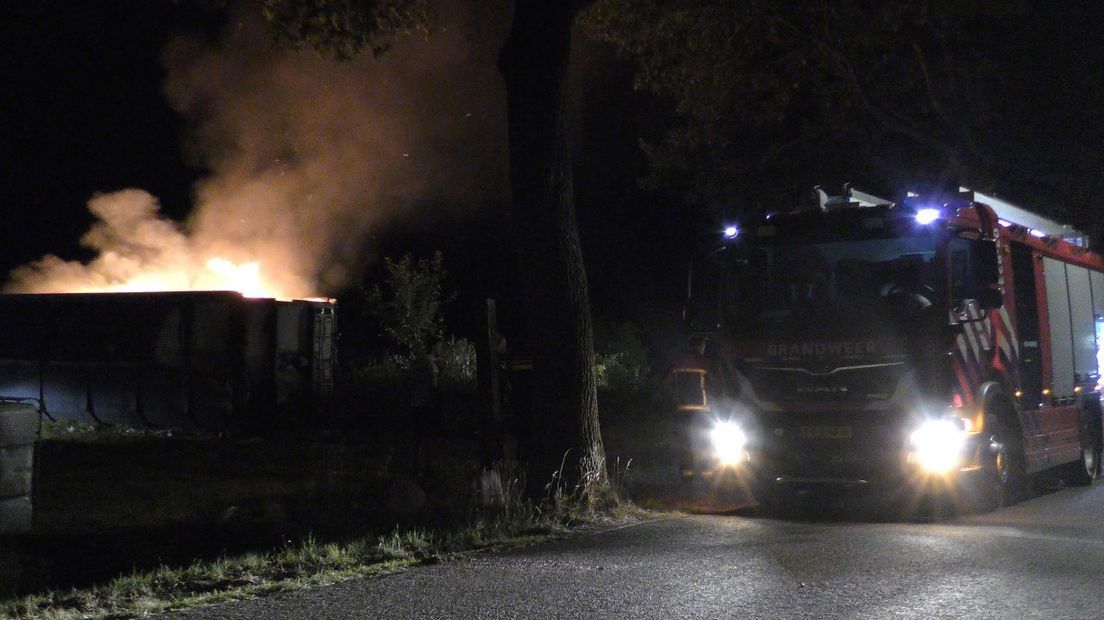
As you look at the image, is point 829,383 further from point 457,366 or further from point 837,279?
point 457,366

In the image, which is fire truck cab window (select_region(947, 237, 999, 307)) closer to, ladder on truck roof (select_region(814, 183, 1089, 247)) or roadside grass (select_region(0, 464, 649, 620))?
ladder on truck roof (select_region(814, 183, 1089, 247))

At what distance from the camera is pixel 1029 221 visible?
14.1 meters

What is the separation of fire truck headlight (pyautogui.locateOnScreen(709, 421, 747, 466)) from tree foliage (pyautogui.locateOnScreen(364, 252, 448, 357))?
547 inches

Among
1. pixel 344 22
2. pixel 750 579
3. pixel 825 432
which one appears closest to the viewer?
pixel 750 579

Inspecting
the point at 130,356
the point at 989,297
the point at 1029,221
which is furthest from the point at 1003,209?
the point at 130,356

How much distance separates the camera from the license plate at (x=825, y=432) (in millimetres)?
10453

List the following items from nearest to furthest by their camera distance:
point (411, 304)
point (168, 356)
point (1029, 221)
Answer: point (1029, 221) < point (168, 356) < point (411, 304)

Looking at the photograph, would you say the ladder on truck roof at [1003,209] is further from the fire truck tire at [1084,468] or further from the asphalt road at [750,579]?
the asphalt road at [750,579]

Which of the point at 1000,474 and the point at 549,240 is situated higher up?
the point at 549,240

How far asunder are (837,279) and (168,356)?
1102 cm

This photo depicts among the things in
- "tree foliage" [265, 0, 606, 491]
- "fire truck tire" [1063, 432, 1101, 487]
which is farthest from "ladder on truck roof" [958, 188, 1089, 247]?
"tree foliage" [265, 0, 606, 491]

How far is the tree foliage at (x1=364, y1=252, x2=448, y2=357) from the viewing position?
81.9 ft

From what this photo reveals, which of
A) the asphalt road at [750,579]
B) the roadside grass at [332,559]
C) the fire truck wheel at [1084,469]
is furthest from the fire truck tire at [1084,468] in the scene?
the roadside grass at [332,559]

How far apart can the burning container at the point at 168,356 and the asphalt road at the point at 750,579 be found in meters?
9.62
